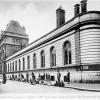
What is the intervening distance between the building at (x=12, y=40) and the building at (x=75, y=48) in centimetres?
2920

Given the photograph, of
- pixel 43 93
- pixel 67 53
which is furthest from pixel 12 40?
pixel 43 93

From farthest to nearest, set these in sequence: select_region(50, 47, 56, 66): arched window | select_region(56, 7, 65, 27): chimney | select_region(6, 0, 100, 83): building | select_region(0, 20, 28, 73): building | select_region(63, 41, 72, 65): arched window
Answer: select_region(0, 20, 28, 73): building, select_region(56, 7, 65, 27): chimney, select_region(50, 47, 56, 66): arched window, select_region(63, 41, 72, 65): arched window, select_region(6, 0, 100, 83): building

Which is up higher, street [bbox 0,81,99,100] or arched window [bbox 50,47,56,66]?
arched window [bbox 50,47,56,66]

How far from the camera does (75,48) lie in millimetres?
18766

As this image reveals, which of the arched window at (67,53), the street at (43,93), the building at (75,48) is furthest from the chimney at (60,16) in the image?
the street at (43,93)

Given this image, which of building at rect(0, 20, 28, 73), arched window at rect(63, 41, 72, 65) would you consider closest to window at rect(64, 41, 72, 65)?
arched window at rect(63, 41, 72, 65)

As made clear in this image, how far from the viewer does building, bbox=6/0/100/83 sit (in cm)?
1698

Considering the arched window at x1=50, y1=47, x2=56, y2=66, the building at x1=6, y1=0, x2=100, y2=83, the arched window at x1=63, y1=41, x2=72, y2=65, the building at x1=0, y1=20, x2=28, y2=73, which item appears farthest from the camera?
the building at x1=0, y1=20, x2=28, y2=73

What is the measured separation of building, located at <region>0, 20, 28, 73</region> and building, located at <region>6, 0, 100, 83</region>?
95.8 feet

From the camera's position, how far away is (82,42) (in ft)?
58.3

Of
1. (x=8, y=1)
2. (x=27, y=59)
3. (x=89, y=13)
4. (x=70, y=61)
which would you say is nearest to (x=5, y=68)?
(x=27, y=59)

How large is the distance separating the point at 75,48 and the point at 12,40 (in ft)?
128

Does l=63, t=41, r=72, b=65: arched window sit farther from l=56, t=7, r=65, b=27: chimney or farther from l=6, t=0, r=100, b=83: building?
l=56, t=7, r=65, b=27: chimney

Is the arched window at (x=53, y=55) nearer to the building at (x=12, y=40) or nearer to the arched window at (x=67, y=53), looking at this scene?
the arched window at (x=67, y=53)
